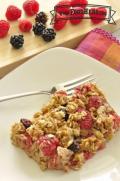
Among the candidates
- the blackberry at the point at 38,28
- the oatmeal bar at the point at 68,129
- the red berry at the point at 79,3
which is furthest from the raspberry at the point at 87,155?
the red berry at the point at 79,3

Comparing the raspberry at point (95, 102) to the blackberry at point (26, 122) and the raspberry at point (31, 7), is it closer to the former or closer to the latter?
the blackberry at point (26, 122)

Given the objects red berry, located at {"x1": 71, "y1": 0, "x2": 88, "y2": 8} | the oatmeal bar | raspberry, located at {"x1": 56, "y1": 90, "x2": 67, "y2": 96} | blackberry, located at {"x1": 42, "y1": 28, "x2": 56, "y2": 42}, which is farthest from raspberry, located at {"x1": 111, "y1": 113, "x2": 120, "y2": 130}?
red berry, located at {"x1": 71, "y1": 0, "x2": 88, "y2": 8}

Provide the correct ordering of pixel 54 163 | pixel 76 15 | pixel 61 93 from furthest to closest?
pixel 76 15
pixel 61 93
pixel 54 163

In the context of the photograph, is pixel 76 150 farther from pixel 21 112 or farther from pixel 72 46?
pixel 72 46

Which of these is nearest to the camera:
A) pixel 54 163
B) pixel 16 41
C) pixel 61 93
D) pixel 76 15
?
pixel 54 163

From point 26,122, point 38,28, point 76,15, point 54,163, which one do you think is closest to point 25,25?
point 38,28

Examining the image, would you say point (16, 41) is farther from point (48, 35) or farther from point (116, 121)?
point (116, 121)

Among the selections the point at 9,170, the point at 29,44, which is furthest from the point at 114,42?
the point at 9,170
